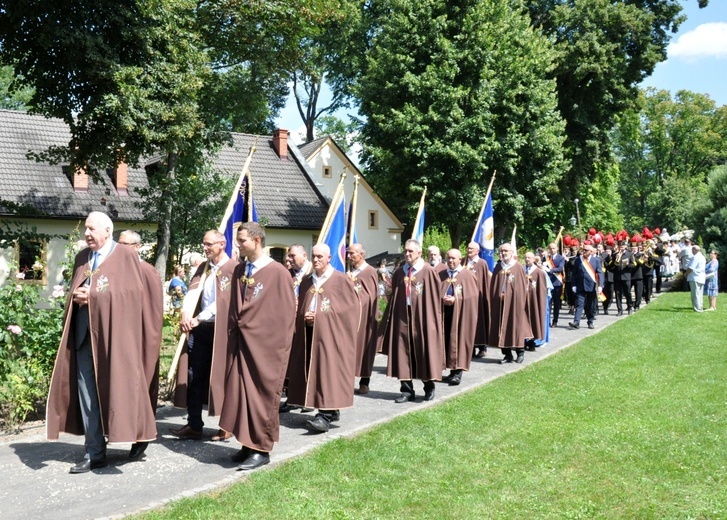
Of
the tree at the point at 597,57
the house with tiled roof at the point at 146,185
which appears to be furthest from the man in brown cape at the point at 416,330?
the tree at the point at 597,57

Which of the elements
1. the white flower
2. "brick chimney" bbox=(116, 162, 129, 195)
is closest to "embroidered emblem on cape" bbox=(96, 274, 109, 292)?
the white flower

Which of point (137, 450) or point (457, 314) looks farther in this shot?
point (457, 314)

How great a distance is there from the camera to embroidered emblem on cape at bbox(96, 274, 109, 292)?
257 inches

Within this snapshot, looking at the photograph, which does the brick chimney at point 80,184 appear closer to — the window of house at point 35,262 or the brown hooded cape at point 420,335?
the window of house at point 35,262

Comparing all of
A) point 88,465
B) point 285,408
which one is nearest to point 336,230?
point 285,408

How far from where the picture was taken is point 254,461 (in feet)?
22.0

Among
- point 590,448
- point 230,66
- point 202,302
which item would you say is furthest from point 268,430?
point 230,66

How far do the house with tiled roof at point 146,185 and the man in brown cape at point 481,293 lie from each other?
8.81 metres

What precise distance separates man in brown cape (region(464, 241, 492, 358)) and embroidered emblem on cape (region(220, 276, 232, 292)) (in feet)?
23.2

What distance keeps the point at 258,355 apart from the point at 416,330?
3517 mm

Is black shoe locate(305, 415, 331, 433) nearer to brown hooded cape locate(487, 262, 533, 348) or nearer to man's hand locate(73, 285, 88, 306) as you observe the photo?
man's hand locate(73, 285, 88, 306)

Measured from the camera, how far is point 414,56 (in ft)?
86.6

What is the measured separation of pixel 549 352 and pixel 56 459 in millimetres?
9795

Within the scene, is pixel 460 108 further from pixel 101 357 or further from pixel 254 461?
pixel 101 357
